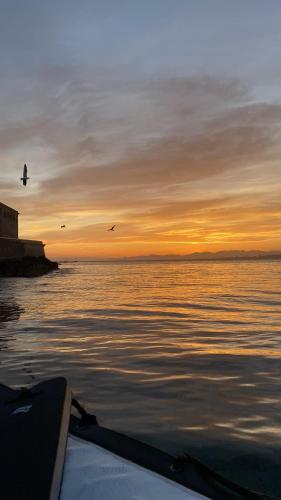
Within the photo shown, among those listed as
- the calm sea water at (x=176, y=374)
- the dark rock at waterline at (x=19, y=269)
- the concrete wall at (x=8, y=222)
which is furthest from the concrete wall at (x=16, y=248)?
the calm sea water at (x=176, y=374)

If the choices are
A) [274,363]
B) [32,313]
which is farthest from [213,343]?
[32,313]

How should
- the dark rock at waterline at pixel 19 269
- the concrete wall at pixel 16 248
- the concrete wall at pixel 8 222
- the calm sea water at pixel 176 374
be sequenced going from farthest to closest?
the concrete wall at pixel 8 222 → the concrete wall at pixel 16 248 → the dark rock at waterline at pixel 19 269 → the calm sea water at pixel 176 374

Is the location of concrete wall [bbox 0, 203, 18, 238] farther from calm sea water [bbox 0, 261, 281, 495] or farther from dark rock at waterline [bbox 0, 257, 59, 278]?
calm sea water [bbox 0, 261, 281, 495]

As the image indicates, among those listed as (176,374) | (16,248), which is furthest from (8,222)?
(176,374)

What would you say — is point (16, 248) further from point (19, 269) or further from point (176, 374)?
point (176, 374)

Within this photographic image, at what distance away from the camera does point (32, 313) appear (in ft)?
53.9

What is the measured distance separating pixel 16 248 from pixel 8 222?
17.7 ft

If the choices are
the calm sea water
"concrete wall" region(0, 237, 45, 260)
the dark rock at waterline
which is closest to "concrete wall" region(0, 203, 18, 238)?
"concrete wall" region(0, 237, 45, 260)

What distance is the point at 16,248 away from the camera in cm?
6438

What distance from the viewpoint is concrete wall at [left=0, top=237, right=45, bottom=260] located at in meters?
59.0

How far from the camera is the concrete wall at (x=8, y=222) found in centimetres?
6306

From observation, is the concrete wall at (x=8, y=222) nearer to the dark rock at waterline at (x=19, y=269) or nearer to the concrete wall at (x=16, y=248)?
the concrete wall at (x=16, y=248)

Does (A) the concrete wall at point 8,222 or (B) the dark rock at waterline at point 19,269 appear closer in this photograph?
(B) the dark rock at waterline at point 19,269

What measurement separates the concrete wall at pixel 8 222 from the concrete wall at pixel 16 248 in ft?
6.45
